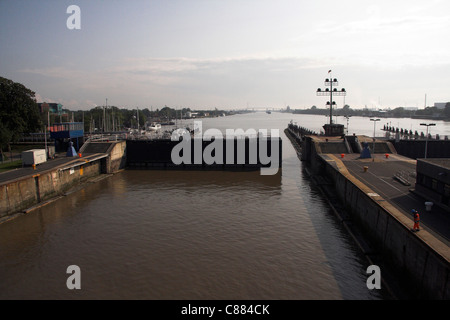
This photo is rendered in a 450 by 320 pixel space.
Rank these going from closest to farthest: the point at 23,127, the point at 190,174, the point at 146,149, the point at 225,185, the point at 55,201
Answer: the point at 55,201, the point at 225,185, the point at 190,174, the point at 146,149, the point at 23,127

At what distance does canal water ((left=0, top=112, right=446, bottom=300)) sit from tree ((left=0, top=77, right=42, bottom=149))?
25366 mm

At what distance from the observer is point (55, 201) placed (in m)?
26.9

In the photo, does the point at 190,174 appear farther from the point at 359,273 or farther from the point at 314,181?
the point at 359,273

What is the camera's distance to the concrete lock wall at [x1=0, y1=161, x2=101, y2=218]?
22.3m

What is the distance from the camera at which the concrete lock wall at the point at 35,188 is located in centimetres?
2233

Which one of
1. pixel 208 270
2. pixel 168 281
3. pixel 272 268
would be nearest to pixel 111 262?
→ pixel 168 281

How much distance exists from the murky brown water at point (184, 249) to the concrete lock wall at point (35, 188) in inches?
46.6

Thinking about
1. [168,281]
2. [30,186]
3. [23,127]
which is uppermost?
[23,127]

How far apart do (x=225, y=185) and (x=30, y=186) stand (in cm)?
1670

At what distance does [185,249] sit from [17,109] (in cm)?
4329

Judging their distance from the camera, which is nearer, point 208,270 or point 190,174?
point 208,270

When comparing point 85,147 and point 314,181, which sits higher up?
point 85,147

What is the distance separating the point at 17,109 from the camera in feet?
157

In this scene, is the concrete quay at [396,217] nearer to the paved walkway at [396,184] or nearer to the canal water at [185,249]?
the paved walkway at [396,184]
